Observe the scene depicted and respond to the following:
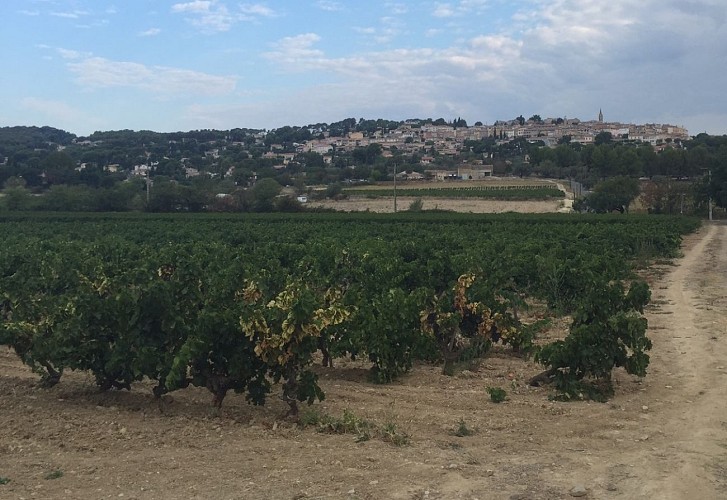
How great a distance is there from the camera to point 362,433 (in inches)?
335

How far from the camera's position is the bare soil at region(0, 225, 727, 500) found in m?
7.01

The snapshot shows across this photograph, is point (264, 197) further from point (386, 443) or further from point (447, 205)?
point (386, 443)

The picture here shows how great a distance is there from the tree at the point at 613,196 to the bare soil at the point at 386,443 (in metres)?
62.5

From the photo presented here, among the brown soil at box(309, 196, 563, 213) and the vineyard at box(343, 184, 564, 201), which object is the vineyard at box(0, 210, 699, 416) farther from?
the vineyard at box(343, 184, 564, 201)

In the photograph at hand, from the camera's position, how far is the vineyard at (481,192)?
270ft

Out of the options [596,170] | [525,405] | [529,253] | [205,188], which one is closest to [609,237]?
[529,253]

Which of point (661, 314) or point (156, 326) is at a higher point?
point (156, 326)

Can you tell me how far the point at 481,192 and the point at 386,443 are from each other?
259ft

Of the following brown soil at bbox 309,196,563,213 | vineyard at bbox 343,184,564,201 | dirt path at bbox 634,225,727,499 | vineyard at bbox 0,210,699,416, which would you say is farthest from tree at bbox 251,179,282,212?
vineyard at bbox 0,210,699,416

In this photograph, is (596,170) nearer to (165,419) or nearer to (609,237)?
(609,237)

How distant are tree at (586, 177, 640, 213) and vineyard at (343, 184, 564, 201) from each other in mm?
9144

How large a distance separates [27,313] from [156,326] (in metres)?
2.68

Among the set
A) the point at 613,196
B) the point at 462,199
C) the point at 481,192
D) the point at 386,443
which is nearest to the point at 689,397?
the point at 386,443

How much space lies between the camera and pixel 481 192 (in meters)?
85.7
